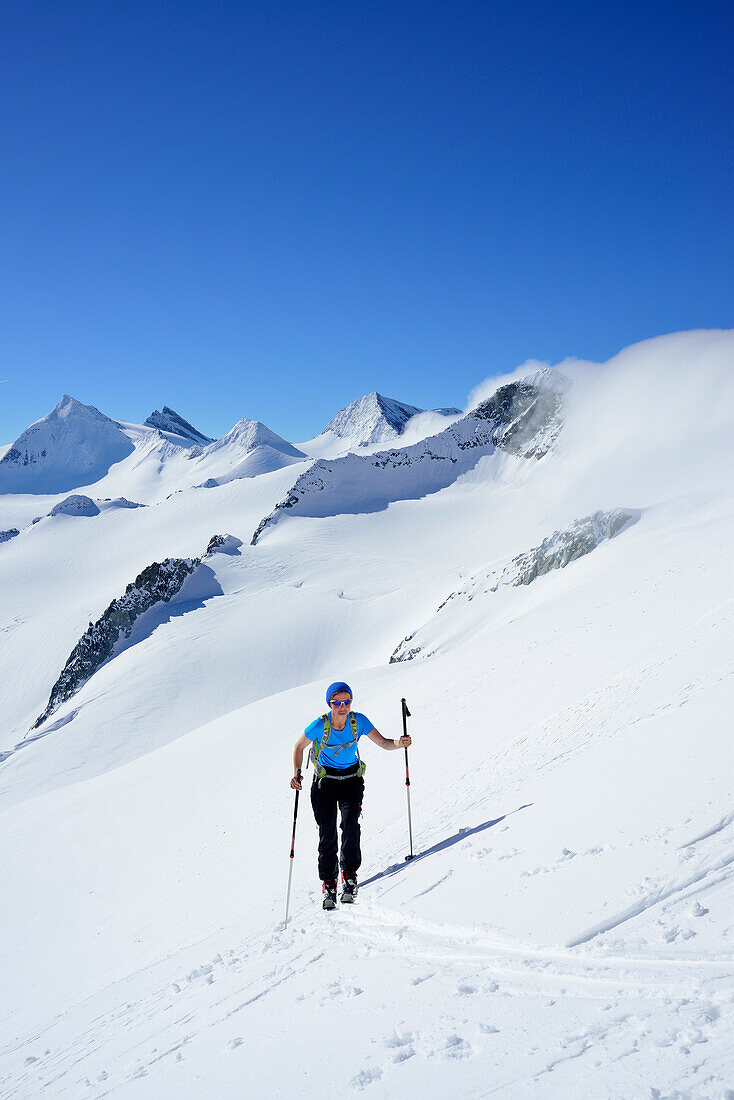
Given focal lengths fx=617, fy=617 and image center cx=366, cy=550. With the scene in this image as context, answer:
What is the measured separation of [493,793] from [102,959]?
18.1ft

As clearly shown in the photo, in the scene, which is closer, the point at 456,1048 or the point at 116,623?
the point at 456,1048

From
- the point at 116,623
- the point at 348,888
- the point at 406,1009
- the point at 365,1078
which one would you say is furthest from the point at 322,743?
the point at 116,623

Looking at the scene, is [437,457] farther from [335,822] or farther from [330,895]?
[330,895]

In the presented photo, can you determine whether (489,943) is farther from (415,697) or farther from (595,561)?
(595,561)

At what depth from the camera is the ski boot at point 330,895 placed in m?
5.98

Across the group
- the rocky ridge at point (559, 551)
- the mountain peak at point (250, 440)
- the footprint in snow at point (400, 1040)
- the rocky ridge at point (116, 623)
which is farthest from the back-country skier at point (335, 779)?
the mountain peak at point (250, 440)

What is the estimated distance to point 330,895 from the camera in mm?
6059

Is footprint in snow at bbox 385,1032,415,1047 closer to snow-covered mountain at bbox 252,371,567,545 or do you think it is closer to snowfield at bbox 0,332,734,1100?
snowfield at bbox 0,332,734,1100

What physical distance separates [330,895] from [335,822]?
0.66 metres

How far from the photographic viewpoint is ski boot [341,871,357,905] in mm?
6016

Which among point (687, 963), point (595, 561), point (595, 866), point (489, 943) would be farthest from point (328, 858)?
point (595, 561)

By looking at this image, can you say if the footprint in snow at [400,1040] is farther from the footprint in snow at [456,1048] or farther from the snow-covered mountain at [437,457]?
the snow-covered mountain at [437,457]

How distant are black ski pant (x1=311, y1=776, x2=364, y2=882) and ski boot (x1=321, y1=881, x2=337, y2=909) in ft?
0.15

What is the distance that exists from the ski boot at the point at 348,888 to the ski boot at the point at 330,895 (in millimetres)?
82
